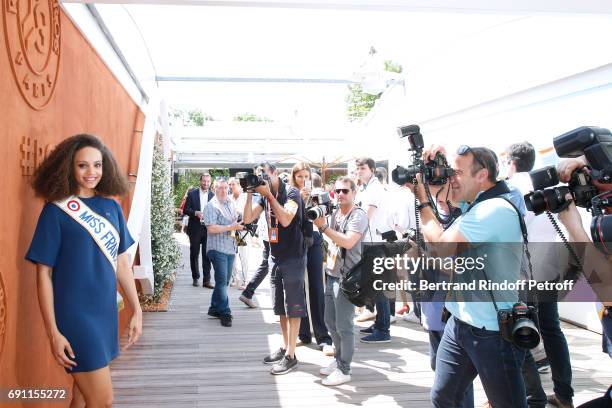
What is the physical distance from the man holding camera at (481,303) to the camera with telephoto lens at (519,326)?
0.21ft

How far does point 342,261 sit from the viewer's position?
13.1ft

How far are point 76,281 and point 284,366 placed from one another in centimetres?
255

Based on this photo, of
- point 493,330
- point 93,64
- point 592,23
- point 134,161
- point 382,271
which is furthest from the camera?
point 134,161

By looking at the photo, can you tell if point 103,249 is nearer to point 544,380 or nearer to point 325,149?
point 544,380

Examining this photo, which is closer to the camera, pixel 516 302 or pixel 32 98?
pixel 516 302

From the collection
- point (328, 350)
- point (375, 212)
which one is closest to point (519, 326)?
point (328, 350)

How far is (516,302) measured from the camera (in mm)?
2289

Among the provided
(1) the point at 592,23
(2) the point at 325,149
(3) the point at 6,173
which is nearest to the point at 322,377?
(3) the point at 6,173

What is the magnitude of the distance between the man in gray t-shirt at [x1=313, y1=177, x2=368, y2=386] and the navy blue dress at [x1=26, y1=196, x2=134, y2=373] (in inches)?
72.7

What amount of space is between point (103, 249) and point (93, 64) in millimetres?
2396

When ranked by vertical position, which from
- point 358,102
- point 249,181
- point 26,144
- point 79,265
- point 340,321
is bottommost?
point 340,321

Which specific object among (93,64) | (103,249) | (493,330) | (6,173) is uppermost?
(93,64)

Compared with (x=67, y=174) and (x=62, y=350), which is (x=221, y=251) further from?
(x=62, y=350)

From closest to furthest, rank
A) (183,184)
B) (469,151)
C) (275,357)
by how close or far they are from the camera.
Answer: (469,151), (275,357), (183,184)
